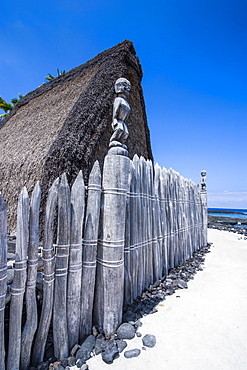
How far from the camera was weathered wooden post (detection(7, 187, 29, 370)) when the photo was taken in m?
1.51

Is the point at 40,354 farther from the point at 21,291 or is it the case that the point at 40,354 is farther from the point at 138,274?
the point at 138,274

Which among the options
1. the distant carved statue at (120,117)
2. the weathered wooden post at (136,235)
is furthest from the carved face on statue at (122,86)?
the weathered wooden post at (136,235)

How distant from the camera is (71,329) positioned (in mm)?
1832

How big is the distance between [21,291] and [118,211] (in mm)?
1105

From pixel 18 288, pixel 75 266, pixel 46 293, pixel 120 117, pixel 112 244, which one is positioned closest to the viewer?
pixel 18 288

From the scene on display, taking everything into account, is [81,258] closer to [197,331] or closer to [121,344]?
[121,344]

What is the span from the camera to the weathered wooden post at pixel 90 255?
1.96 metres

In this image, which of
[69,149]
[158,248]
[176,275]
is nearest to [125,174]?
[158,248]

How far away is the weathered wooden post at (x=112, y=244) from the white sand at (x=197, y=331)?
34 cm

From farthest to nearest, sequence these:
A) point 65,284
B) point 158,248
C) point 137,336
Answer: point 158,248, point 137,336, point 65,284

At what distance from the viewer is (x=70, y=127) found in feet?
17.4

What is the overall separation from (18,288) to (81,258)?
58cm

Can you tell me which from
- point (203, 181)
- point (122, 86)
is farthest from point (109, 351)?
point (203, 181)

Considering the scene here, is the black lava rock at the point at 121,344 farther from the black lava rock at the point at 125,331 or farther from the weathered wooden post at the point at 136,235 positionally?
the weathered wooden post at the point at 136,235
